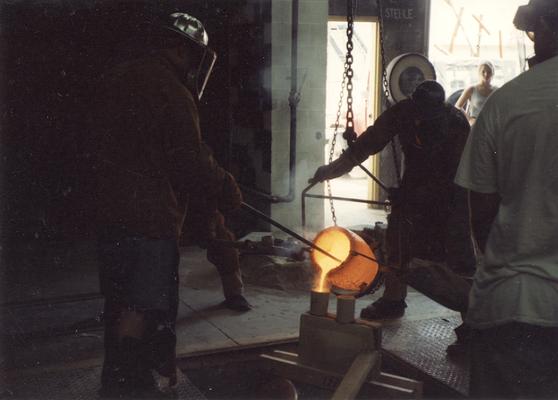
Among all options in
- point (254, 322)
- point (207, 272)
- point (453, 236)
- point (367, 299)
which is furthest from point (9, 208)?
point (453, 236)

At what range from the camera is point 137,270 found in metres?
3.62

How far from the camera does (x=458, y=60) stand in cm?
Answer: 1381

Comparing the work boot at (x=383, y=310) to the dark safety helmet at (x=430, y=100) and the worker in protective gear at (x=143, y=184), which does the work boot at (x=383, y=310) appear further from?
the worker in protective gear at (x=143, y=184)

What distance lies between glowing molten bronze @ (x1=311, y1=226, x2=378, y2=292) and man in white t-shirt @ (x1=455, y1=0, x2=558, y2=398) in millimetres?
1450

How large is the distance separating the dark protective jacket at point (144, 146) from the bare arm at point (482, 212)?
1806mm

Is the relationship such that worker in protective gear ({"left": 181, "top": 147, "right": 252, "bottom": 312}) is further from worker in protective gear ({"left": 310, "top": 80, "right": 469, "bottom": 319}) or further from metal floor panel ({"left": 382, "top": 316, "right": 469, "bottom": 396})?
metal floor panel ({"left": 382, "top": 316, "right": 469, "bottom": 396})

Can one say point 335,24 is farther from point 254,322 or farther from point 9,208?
point 254,322

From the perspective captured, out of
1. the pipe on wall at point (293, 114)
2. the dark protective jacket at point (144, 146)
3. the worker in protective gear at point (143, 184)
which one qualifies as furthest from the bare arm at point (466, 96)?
the dark protective jacket at point (144, 146)

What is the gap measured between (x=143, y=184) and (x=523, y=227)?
7.26 feet

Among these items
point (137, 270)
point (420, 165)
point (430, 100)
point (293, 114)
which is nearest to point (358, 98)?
point (293, 114)

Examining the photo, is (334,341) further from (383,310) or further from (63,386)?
(383,310)

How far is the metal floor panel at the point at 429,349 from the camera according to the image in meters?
4.30

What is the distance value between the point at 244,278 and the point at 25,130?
137 inches

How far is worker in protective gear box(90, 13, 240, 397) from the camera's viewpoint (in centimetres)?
354
